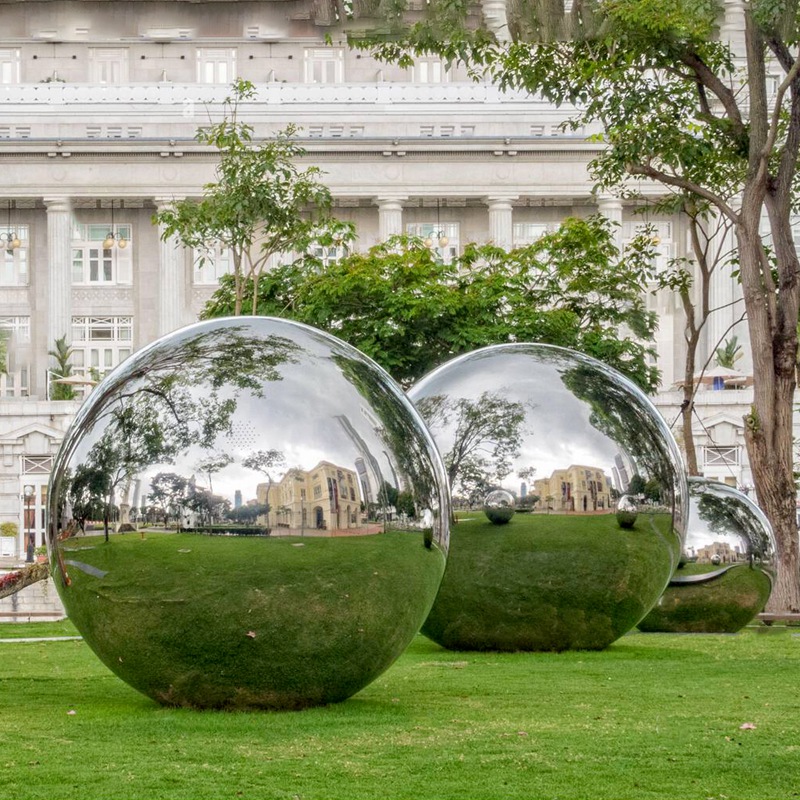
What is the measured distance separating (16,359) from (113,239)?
7424mm

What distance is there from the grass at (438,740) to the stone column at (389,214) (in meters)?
66.0

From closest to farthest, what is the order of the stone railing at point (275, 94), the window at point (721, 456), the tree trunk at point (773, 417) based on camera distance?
the tree trunk at point (773, 417) → the window at point (721, 456) → the stone railing at point (275, 94)

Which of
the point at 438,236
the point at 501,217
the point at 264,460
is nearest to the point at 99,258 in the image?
the point at 438,236

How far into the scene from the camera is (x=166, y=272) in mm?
78625

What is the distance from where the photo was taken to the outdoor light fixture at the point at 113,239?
79188mm

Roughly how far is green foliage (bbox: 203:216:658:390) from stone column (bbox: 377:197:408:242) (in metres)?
38.7

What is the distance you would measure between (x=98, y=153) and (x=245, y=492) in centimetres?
7078

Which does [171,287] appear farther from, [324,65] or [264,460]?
[264,460]

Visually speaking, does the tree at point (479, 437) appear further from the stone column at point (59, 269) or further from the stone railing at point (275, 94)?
the stone railing at point (275, 94)

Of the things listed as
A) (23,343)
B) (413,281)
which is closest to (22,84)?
(23,343)

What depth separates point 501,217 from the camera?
8050 centimetres

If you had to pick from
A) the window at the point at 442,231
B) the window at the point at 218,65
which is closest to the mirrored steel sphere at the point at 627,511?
the window at the point at 442,231

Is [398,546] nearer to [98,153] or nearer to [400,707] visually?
[400,707]

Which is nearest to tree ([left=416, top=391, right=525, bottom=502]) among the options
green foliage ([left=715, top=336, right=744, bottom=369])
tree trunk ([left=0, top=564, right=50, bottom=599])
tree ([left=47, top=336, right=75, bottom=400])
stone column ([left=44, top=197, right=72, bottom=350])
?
tree trunk ([left=0, top=564, right=50, bottom=599])
